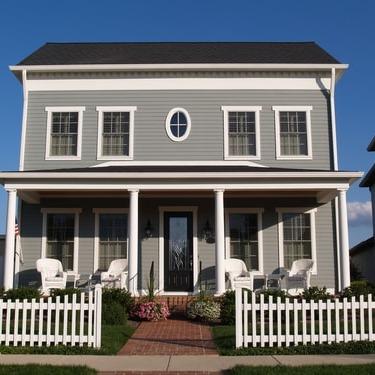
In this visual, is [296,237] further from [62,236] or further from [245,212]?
[62,236]

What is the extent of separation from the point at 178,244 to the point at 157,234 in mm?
688

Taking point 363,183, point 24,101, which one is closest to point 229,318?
point 24,101

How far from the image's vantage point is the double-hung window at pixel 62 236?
1564 cm

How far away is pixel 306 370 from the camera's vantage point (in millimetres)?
6824

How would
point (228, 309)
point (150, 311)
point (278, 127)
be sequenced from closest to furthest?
1. point (228, 309)
2. point (150, 311)
3. point (278, 127)

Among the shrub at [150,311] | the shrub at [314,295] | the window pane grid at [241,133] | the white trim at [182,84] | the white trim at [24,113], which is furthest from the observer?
the white trim at [182,84]

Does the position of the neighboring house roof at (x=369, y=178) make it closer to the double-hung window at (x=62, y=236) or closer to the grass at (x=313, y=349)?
the double-hung window at (x=62, y=236)

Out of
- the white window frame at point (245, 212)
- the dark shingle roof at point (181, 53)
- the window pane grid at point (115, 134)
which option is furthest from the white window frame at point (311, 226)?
the window pane grid at point (115, 134)

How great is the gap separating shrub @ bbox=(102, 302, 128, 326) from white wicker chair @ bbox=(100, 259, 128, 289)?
9.44 ft

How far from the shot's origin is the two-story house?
15.6 meters

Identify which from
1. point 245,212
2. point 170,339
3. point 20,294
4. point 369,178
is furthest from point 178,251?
point 369,178

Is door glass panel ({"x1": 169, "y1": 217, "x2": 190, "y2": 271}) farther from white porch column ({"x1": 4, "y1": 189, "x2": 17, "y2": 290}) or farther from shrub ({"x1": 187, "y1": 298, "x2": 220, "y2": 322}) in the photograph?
white porch column ({"x1": 4, "y1": 189, "x2": 17, "y2": 290})

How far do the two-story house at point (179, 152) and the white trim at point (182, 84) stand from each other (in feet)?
0.10

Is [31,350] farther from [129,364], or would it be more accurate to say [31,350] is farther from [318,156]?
[318,156]
